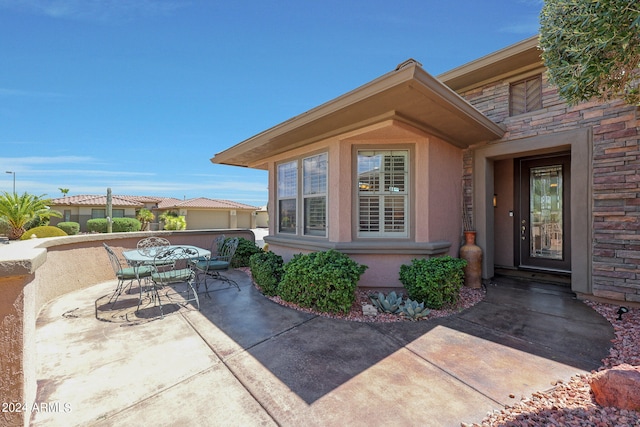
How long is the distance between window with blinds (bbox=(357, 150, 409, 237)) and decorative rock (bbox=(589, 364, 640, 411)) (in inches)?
127

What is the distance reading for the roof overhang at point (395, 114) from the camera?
3312mm

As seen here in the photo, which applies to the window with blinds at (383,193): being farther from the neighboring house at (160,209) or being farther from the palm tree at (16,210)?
the neighboring house at (160,209)

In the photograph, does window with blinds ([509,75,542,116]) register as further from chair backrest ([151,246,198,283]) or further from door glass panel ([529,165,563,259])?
chair backrest ([151,246,198,283])

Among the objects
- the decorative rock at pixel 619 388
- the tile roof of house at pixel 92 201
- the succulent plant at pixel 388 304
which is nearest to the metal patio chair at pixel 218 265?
the succulent plant at pixel 388 304

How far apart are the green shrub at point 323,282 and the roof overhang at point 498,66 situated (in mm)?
4931

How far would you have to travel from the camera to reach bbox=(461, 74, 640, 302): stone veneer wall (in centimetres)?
422

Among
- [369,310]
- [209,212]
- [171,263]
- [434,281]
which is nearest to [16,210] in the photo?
[171,263]

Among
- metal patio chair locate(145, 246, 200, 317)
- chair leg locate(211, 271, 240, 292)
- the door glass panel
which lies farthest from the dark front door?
metal patio chair locate(145, 246, 200, 317)

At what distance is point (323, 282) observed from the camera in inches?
159

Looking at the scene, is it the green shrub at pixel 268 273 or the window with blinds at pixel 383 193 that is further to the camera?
the window with blinds at pixel 383 193

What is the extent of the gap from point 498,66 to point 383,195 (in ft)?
11.9

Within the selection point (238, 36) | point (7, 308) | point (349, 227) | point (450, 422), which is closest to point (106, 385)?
point (7, 308)

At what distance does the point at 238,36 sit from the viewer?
285 inches

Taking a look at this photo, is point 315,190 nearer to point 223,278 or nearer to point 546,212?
point 223,278
